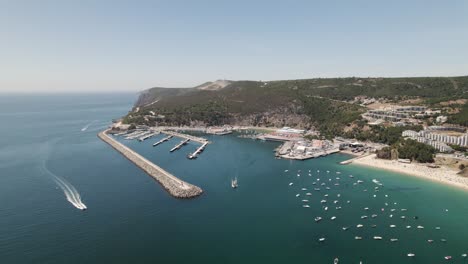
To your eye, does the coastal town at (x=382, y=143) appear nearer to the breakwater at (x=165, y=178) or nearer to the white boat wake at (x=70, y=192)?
the breakwater at (x=165, y=178)

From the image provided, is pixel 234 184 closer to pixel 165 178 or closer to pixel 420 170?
pixel 165 178

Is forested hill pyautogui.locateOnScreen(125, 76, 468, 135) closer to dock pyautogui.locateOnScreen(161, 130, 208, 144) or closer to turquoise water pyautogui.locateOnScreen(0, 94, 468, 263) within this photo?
dock pyautogui.locateOnScreen(161, 130, 208, 144)

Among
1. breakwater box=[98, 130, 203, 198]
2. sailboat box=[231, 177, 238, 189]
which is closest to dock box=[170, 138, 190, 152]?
breakwater box=[98, 130, 203, 198]

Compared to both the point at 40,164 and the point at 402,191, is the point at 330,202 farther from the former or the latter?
the point at 40,164

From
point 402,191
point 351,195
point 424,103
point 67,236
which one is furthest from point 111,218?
point 424,103

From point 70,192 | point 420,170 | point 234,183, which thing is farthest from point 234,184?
point 420,170
